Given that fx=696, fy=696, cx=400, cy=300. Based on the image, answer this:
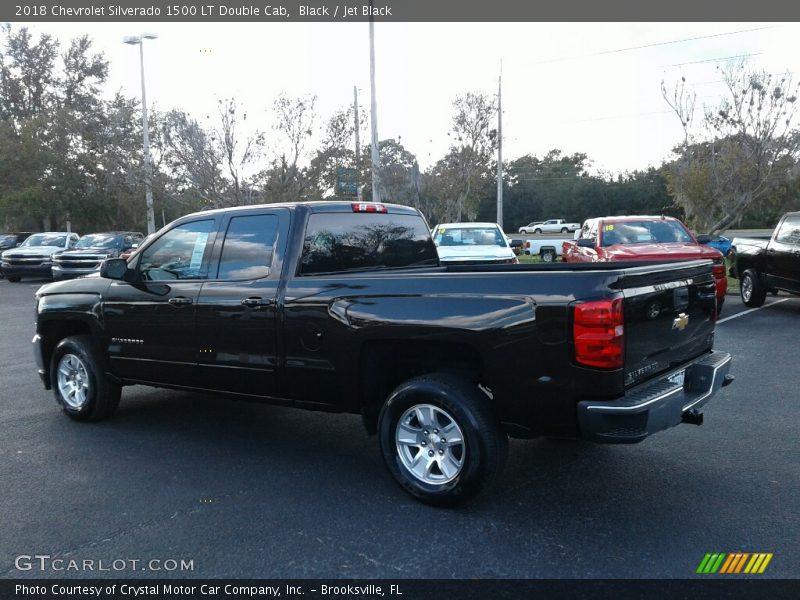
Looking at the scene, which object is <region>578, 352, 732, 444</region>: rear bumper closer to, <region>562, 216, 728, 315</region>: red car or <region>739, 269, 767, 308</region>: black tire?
<region>562, 216, 728, 315</region>: red car

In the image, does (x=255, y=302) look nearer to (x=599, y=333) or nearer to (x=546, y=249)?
(x=599, y=333)

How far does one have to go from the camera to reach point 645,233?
1243 centimetres

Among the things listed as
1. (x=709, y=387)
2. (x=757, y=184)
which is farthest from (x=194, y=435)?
(x=757, y=184)

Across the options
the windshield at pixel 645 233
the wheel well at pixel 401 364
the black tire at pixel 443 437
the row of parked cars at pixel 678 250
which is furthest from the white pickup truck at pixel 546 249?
the black tire at pixel 443 437

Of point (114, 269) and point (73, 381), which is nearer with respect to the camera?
point (114, 269)

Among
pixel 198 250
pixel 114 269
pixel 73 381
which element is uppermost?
pixel 198 250

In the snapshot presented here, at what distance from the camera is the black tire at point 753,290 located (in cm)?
1314

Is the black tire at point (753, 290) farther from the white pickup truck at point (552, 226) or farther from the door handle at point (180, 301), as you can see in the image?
the white pickup truck at point (552, 226)

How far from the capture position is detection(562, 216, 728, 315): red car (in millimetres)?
11359

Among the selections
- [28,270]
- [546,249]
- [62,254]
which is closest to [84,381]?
[62,254]

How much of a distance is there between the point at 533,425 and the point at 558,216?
6807 centimetres

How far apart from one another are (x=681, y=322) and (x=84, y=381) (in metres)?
4.92

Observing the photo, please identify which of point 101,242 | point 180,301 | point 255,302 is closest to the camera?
point 255,302

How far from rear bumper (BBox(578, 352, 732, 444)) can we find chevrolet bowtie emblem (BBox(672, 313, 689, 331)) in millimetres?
276
